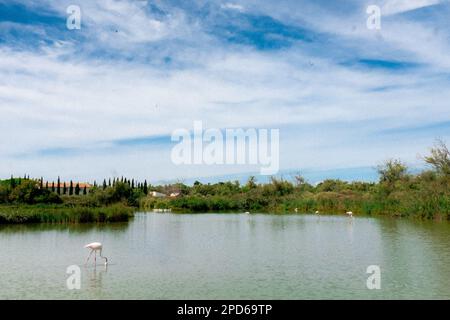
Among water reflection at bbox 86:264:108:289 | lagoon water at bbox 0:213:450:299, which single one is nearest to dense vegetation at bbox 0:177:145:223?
lagoon water at bbox 0:213:450:299

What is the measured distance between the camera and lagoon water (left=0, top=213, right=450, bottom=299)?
9.01m

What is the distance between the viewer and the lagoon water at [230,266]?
29.6 feet

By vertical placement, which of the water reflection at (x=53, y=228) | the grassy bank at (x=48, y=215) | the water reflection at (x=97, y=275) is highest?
the grassy bank at (x=48, y=215)

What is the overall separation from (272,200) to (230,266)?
39433mm

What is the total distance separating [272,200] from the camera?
50875 millimetres

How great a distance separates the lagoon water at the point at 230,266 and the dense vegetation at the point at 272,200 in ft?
25.8

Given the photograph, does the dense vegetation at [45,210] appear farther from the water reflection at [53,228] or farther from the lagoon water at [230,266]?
the lagoon water at [230,266]

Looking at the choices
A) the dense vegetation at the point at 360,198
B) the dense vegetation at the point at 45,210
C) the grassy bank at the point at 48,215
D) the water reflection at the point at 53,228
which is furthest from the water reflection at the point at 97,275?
the dense vegetation at the point at 360,198

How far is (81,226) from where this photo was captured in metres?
23.7

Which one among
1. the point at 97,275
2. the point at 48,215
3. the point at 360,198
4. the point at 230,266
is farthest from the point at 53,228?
the point at 360,198

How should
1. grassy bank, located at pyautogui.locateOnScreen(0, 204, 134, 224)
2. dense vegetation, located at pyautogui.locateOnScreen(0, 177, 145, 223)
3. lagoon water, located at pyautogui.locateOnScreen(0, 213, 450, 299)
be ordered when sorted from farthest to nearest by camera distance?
dense vegetation, located at pyautogui.locateOnScreen(0, 177, 145, 223) < grassy bank, located at pyautogui.locateOnScreen(0, 204, 134, 224) < lagoon water, located at pyautogui.locateOnScreen(0, 213, 450, 299)

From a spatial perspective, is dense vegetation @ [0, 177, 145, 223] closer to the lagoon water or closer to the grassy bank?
the grassy bank

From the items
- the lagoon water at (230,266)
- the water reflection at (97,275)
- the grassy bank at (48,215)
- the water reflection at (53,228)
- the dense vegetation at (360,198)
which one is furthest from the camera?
the dense vegetation at (360,198)

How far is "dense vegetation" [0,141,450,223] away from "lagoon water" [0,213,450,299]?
310 inches
